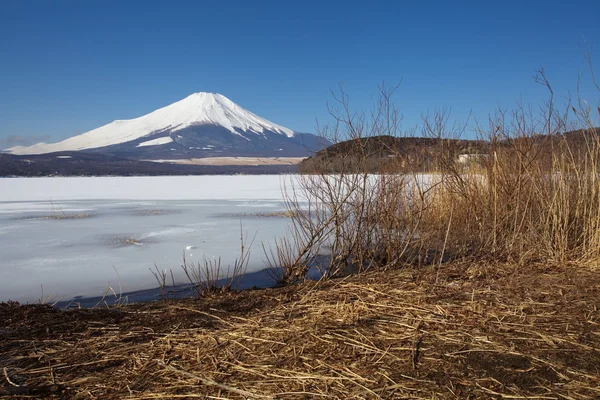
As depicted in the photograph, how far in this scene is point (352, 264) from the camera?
4.93m

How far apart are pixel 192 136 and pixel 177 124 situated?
2089 centimetres

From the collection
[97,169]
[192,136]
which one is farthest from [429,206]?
[192,136]

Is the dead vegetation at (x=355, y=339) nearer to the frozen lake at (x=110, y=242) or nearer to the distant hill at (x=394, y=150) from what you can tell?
the distant hill at (x=394, y=150)

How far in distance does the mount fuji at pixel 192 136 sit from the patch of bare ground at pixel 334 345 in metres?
109

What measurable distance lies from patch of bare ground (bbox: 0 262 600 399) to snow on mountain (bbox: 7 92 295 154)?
136 meters

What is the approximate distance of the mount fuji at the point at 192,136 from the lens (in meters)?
124

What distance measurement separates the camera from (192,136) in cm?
14425

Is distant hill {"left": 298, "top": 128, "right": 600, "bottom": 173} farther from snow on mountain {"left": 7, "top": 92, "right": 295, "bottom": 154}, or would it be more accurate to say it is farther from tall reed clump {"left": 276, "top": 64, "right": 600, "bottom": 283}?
snow on mountain {"left": 7, "top": 92, "right": 295, "bottom": 154}

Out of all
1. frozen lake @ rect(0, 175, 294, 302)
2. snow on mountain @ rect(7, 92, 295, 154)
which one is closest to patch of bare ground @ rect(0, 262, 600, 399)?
frozen lake @ rect(0, 175, 294, 302)

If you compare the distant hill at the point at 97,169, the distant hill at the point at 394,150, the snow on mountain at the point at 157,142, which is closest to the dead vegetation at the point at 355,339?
the distant hill at the point at 394,150

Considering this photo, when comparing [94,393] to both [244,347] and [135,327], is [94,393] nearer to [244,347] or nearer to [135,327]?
[244,347]

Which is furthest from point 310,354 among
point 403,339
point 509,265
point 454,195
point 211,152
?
point 211,152

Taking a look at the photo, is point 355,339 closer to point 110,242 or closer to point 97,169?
point 110,242

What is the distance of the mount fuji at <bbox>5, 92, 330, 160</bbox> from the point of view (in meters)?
124
